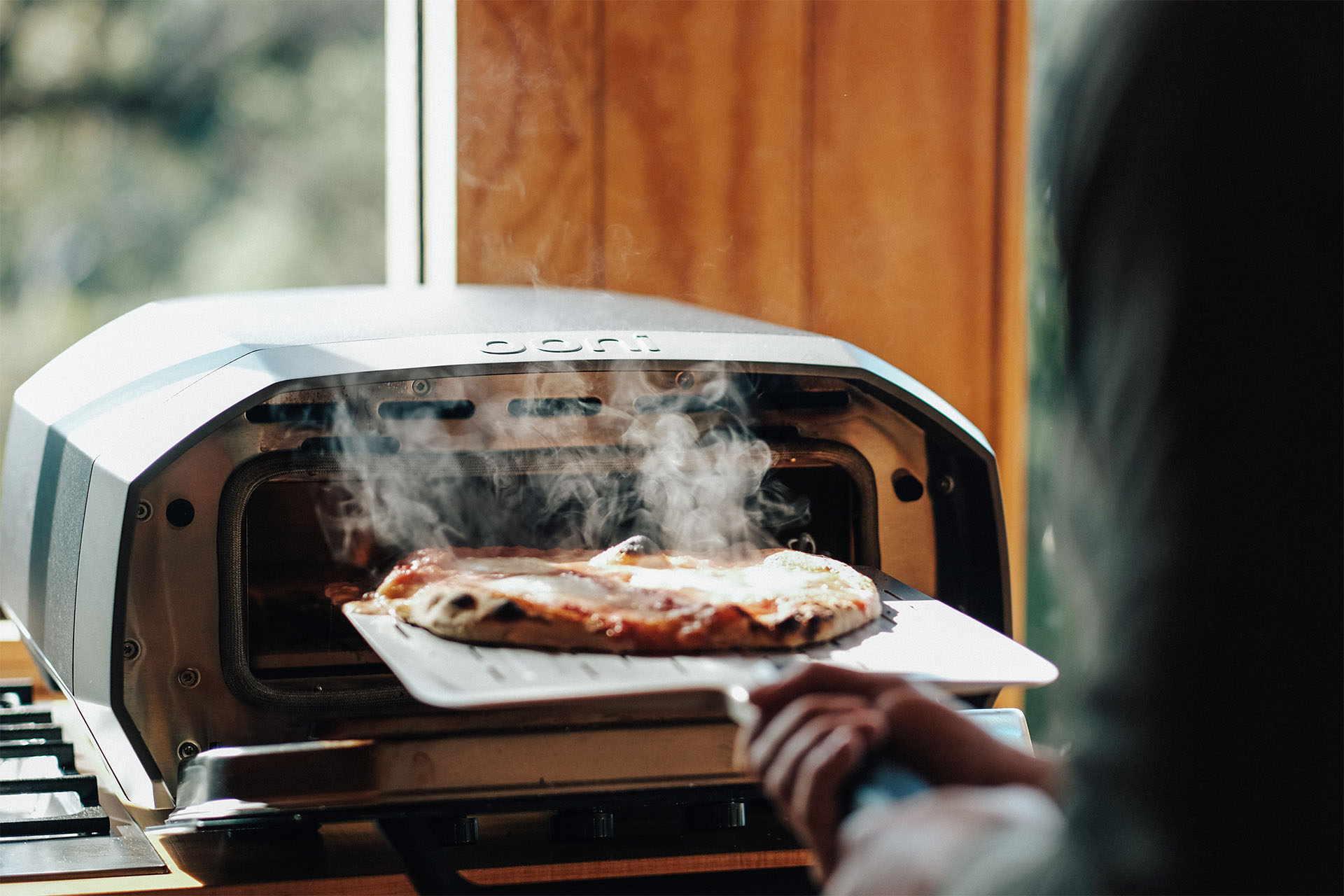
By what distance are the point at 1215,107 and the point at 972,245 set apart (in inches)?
62.4

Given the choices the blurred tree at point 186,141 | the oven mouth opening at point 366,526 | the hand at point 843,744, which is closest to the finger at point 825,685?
the hand at point 843,744

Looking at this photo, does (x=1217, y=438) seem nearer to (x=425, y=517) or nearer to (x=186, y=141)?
(x=425, y=517)

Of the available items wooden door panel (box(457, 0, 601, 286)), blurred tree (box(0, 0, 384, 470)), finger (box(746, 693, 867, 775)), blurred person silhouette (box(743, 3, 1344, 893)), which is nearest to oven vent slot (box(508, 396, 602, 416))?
finger (box(746, 693, 867, 775))

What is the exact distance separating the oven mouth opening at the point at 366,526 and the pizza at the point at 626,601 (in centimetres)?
6

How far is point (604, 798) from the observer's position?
0.88 meters

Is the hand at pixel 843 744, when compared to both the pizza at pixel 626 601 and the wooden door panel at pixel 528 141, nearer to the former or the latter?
the pizza at pixel 626 601

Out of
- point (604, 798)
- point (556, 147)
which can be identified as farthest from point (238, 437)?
point (556, 147)

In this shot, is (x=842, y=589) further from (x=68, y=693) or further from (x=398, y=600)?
(x=68, y=693)

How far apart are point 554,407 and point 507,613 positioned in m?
0.21

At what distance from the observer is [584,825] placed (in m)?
0.93

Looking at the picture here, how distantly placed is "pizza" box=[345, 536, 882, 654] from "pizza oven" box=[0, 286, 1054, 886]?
0.03 meters

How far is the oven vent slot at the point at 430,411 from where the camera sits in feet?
3.36

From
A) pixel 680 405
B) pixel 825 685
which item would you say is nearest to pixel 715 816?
pixel 680 405

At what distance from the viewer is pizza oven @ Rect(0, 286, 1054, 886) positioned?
0.85 meters
